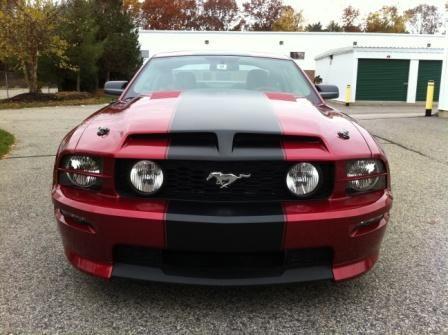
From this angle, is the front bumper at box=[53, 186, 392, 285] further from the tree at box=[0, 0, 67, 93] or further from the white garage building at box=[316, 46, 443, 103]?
the white garage building at box=[316, 46, 443, 103]

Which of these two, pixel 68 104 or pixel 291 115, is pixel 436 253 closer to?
pixel 291 115

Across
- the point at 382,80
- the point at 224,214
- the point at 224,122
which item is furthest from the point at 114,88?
the point at 382,80

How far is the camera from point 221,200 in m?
2.35

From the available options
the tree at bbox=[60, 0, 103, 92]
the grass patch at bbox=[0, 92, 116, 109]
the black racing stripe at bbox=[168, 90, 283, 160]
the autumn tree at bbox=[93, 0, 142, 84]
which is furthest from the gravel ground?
the autumn tree at bbox=[93, 0, 142, 84]

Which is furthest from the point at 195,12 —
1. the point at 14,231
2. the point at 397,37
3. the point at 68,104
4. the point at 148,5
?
the point at 14,231

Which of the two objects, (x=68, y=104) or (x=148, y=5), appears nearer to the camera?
A: (x=68, y=104)

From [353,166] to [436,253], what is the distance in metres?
1.42

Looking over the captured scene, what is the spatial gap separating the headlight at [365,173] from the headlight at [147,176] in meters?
0.95

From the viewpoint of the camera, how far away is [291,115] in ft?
8.97

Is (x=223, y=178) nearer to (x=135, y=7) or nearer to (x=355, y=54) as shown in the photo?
(x=355, y=54)

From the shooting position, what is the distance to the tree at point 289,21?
2330 inches

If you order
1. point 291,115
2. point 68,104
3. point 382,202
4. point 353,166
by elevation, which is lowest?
point 68,104

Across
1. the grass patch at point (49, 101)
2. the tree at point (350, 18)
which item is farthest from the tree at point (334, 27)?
the grass patch at point (49, 101)

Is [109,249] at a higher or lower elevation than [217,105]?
lower
